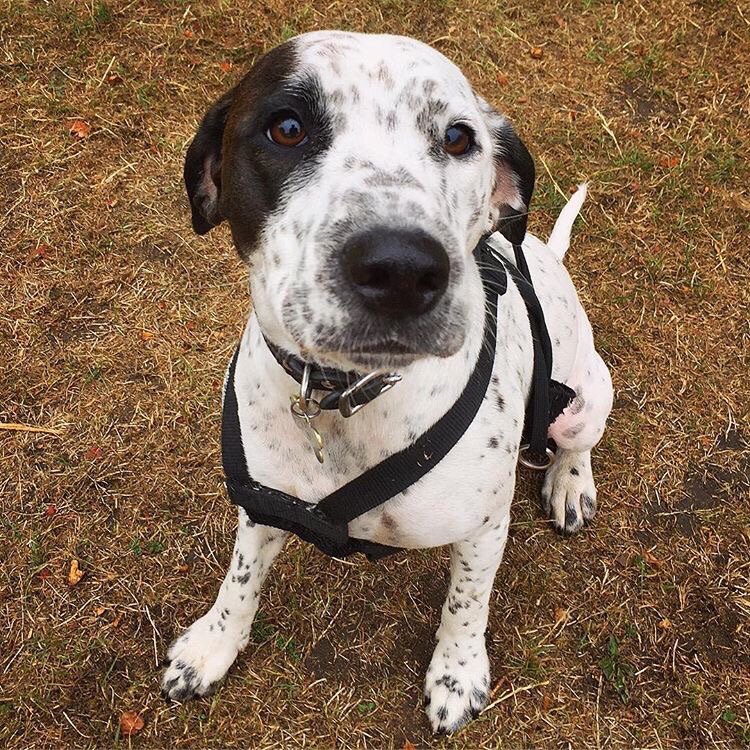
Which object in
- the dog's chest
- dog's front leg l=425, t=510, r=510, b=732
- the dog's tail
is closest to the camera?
the dog's chest

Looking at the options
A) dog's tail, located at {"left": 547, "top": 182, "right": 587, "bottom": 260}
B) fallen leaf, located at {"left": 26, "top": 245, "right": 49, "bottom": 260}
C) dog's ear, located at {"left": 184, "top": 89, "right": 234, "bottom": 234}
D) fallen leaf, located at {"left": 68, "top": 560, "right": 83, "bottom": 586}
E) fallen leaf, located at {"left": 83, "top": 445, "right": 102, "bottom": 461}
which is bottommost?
fallen leaf, located at {"left": 68, "top": 560, "right": 83, "bottom": 586}

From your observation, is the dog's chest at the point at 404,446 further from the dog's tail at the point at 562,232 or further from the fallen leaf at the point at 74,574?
the fallen leaf at the point at 74,574

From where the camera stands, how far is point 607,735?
3648 millimetres

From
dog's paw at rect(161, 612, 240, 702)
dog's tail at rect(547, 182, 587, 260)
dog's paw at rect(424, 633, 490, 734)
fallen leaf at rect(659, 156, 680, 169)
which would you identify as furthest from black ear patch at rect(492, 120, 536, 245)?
fallen leaf at rect(659, 156, 680, 169)

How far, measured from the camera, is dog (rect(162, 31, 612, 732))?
6.41 feet

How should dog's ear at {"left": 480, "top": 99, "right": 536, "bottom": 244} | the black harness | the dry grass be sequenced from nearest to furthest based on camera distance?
1. the black harness
2. dog's ear at {"left": 480, "top": 99, "right": 536, "bottom": 244}
3. the dry grass

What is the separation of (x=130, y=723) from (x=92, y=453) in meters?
1.40

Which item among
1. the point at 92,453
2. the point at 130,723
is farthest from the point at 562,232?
the point at 130,723

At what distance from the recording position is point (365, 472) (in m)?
Answer: 2.60

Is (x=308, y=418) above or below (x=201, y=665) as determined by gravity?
above

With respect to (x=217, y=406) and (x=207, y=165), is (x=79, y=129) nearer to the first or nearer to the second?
(x=217, y=406)

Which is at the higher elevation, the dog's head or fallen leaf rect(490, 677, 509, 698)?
the dog's head

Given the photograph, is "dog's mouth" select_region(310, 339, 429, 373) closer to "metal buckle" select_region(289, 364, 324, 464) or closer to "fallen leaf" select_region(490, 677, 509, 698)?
"metal buckle" select_region(289, 364, 324, 464)

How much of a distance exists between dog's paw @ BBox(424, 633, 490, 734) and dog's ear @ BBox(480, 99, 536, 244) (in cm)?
188
